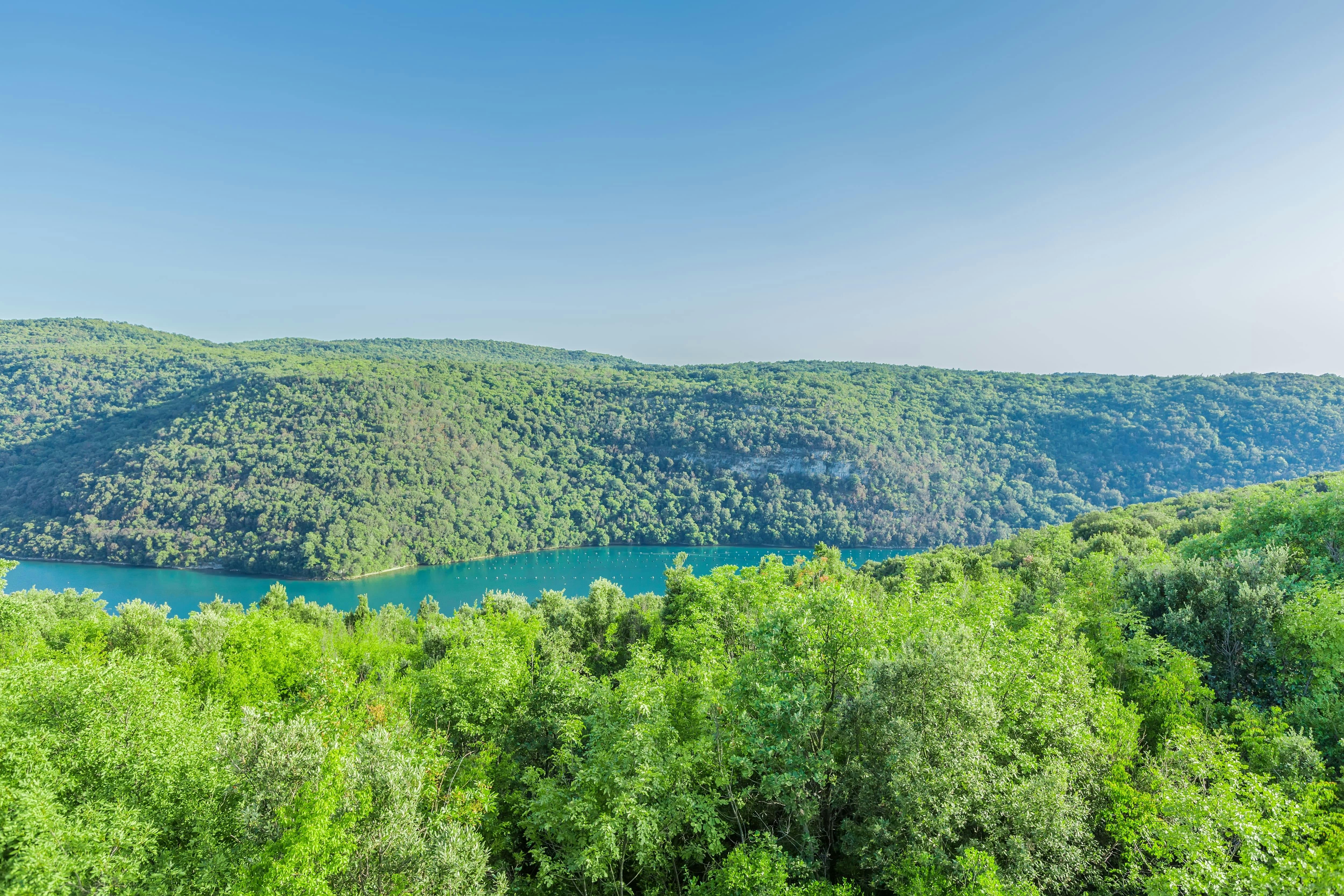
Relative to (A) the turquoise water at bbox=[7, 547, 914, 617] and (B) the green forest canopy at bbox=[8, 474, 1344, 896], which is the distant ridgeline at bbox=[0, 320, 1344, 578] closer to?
(A) the turquoise water at bbox=[7, 547, 914, 617]

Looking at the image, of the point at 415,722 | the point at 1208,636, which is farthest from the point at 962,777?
the point at 415,722

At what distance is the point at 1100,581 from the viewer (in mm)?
26938

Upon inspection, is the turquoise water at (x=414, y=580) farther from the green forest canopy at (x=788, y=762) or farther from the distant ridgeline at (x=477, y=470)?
the green forest canopy at (x=788, y=762)

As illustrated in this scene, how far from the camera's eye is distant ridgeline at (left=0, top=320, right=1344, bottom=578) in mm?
133000

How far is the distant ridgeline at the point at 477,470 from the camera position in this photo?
133 m

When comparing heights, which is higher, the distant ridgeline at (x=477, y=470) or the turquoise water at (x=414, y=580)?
the distant ridgeline at (x=477, y=470)

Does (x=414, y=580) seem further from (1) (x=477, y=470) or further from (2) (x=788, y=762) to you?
(2) (x=788, y=762)

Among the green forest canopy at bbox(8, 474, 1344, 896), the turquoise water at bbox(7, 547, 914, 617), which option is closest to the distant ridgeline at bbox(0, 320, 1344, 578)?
the turquoise water at bbox(7, 547, 914, 617)

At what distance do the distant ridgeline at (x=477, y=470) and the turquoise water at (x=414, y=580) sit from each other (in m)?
4.92

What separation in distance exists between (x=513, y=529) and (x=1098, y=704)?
159928 mm


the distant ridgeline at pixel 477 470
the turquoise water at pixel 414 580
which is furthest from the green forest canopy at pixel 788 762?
the distant ridgeline at pixel 477 470

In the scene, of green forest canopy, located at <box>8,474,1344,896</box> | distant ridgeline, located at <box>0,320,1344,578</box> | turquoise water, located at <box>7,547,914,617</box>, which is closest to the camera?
green forest canopy, located at <box>8,474,1344,896</box>

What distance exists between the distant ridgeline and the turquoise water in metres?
4.92

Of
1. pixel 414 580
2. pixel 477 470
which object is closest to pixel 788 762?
pixel 414 580
